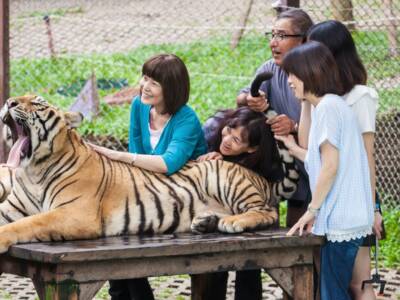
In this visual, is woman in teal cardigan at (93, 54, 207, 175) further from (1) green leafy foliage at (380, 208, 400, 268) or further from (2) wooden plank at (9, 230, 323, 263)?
(1) green leafy foliage at (380, 208, 400, 268)

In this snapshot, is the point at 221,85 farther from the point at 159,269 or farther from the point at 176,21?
the point at 159,269

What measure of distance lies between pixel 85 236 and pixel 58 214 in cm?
16

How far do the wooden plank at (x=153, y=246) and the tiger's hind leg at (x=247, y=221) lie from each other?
46 mm

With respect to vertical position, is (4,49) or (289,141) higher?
(4,49)

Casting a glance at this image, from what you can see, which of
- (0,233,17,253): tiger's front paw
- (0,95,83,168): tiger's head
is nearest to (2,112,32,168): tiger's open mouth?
(0,95,83,168): tiger's head

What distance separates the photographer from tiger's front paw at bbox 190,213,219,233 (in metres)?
4.52

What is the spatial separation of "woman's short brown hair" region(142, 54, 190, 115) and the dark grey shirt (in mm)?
442

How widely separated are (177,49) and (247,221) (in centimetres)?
825

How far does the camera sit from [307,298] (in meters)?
4.50

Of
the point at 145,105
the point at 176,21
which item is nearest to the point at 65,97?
the point at 176,21

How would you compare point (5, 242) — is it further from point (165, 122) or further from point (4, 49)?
point (4, 49)

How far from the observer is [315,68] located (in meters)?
4.38

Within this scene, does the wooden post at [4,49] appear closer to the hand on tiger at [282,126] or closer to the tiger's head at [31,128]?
the tiger's head at [31,128]

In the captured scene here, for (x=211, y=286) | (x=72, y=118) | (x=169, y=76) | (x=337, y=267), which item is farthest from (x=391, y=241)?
(x=72, y=118)
